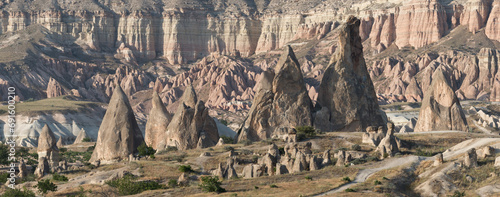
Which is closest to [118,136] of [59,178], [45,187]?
[59,178]

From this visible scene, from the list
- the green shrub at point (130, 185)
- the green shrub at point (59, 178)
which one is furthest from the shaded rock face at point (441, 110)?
the green shrub at point (59, 178)

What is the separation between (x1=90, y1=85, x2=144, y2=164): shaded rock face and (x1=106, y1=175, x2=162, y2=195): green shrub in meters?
18.6

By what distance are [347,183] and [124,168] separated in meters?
19.8

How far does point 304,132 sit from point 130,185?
23.5 metres

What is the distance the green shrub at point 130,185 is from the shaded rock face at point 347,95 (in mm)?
29469

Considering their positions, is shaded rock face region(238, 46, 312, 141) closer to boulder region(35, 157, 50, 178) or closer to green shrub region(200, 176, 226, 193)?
boulder region(35, 157, 50, 178)

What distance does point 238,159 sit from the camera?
2450 inches

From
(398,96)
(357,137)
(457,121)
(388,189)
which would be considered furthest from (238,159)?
(398,96)

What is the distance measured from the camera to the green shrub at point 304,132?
7119 cm

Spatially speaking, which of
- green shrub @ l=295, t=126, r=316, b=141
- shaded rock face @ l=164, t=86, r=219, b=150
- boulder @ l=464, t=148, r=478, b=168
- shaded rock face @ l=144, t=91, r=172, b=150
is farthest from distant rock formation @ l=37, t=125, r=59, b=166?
boulder @ l=464, t=148, r=478, b=168

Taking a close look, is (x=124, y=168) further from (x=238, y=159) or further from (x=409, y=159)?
(x=409, y=159)

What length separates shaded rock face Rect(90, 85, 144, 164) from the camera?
74062 mm

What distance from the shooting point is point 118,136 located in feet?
244

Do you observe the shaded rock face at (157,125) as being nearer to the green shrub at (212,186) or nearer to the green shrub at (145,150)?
the green shrub at (145,150)
